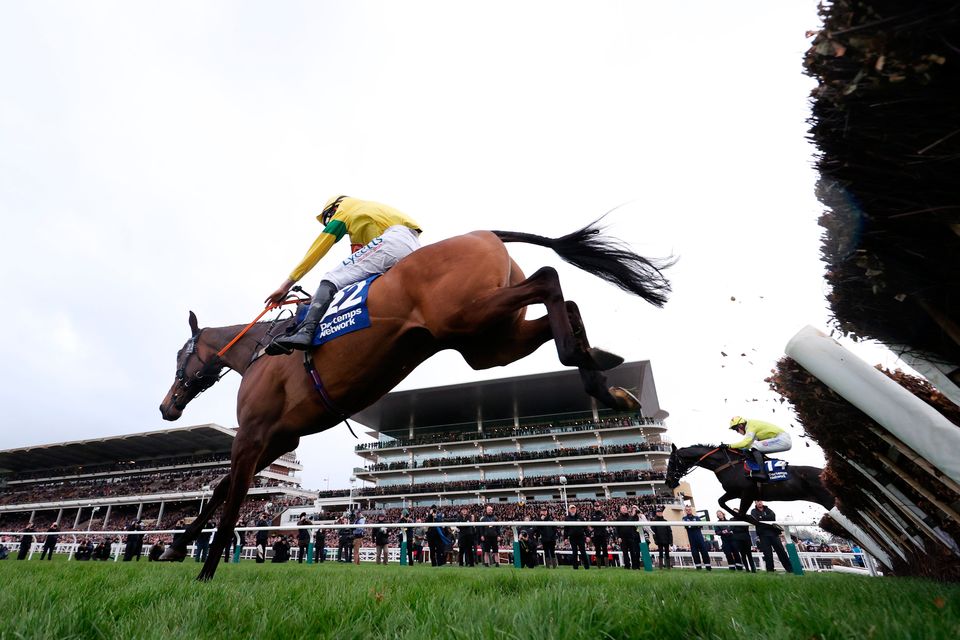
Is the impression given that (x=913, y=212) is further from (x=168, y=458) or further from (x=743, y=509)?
(x=168, y=458)

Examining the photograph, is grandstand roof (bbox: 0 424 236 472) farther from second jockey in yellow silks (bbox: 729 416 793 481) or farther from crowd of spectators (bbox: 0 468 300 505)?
second jockey in yellow silks (bbox: 729 416 793 481)

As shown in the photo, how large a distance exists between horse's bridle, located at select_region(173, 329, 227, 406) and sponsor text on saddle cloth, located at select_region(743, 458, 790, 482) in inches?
373

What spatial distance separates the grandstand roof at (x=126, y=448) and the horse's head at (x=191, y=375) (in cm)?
4419

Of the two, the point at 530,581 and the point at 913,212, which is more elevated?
the point at 913,212

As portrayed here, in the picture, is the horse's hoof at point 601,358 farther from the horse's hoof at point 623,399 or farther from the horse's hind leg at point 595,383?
the horse's hoof at point 623,399

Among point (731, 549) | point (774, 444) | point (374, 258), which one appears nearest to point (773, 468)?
point (774, 444)

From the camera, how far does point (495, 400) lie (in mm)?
48781

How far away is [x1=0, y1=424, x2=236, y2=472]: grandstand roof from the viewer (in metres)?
45.2

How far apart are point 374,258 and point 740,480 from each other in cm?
887

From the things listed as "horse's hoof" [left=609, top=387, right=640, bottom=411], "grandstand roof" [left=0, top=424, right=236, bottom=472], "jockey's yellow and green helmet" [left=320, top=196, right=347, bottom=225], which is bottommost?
"horse's hoof" [left=609, top=387, right=640, bottom=411]

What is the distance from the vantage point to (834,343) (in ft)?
7.40

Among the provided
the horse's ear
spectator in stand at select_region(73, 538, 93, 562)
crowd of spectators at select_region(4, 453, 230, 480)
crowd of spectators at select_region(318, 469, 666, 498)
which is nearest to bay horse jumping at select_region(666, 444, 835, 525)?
the horse's ear

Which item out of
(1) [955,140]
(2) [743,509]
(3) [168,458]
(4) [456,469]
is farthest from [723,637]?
(3) [168,458]

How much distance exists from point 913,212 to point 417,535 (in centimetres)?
2051
